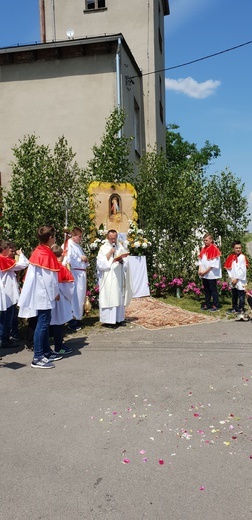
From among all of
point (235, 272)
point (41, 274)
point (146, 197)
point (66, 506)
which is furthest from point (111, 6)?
point (66, 506)

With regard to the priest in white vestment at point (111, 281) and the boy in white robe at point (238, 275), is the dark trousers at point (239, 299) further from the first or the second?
the priest in white vestment at point (111, 281)

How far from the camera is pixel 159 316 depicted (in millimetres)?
9773

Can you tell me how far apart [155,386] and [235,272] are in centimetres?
515

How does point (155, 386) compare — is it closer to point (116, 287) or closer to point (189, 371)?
point (189, 371)

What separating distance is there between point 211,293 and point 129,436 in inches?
284

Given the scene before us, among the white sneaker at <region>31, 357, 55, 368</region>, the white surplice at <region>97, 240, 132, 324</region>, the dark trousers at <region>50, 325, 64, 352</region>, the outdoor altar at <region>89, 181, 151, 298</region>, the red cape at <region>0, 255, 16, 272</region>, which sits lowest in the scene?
the white sneaker at <region>31, 357, 55, 368</region>

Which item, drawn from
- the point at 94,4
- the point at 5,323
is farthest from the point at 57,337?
the point at 94,4

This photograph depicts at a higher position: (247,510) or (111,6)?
(111,6)

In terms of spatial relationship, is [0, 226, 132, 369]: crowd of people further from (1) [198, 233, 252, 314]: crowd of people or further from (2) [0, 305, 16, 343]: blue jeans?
A: (1) [198, 233, 252, 314]: crowd of people

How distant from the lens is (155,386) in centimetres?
525

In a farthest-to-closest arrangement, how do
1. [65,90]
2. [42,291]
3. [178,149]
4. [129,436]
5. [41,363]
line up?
1. [178,149]
2. [65,90]
3. [42,291]
4. [41,363]
5. [129,436]

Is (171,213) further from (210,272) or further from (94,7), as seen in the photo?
(94,7)

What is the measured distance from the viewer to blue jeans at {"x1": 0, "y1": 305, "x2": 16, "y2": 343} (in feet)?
24.2

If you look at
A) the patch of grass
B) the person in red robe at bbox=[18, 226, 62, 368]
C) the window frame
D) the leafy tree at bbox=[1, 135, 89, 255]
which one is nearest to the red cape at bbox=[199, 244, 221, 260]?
the patch of grass
